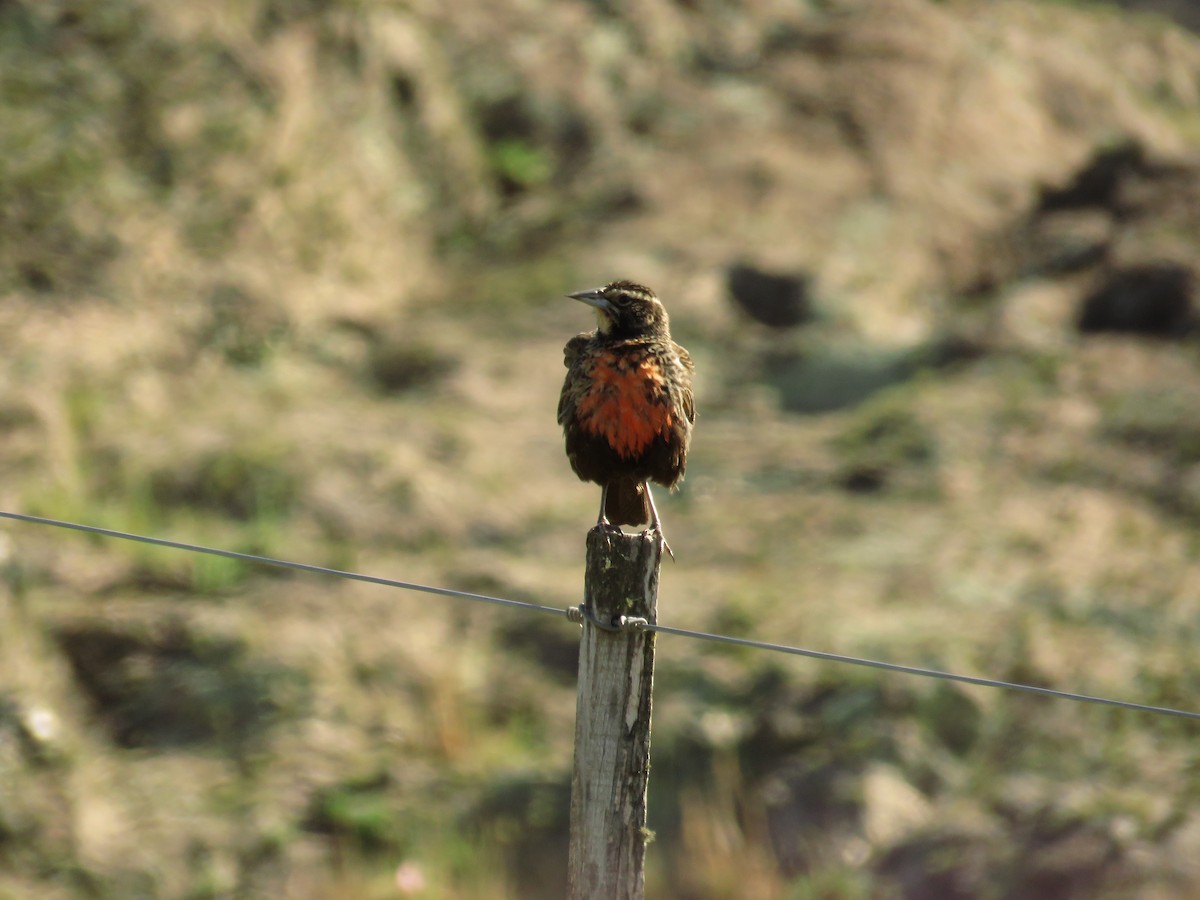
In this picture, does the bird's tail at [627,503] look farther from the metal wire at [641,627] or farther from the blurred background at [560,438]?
the blurred background at [560,438]

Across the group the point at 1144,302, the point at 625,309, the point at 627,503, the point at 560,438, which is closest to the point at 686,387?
the point at 625,309

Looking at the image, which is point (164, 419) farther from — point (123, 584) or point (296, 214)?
point (296, 214)

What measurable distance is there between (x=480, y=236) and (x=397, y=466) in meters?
3.42

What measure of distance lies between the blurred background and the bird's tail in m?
1.69

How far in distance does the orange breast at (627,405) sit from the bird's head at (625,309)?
23 centimetres

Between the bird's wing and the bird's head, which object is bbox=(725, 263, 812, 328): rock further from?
the bird's head

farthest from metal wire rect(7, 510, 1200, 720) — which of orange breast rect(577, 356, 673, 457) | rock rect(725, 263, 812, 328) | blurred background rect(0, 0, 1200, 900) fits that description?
rock rect(725, 263, 812, 328)

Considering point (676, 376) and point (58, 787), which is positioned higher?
point (676, 376)

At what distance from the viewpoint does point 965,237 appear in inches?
438

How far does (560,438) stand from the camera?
30.7 feet

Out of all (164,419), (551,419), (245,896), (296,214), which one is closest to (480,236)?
(296,214)

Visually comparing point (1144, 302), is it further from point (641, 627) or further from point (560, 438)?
point (641, 627)

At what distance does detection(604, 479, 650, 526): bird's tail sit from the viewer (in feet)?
17.1

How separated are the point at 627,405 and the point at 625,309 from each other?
42cm
